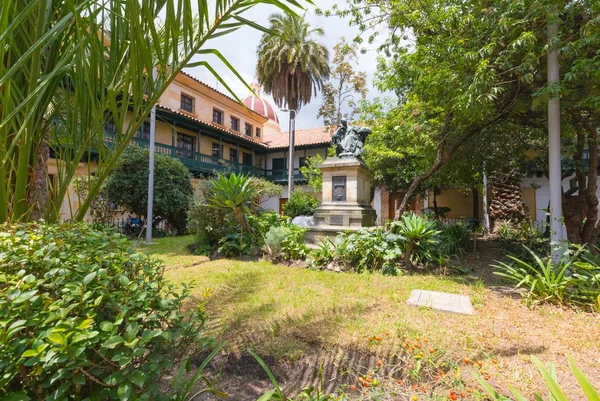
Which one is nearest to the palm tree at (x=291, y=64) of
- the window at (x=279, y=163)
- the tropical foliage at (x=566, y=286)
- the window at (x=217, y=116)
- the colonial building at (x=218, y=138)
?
the colonial building at (x=218, y=138)

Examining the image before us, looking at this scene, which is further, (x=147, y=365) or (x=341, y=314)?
(x=341, y=314)

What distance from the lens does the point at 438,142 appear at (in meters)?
6.61

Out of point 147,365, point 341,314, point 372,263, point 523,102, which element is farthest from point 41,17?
point 523,102

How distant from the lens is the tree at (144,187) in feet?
35.9

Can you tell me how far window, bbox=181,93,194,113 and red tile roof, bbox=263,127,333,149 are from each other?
21.0ft

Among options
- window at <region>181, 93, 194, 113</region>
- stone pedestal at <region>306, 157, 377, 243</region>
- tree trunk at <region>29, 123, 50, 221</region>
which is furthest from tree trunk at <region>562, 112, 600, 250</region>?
window at <region>181, 93, 194, 113</region>

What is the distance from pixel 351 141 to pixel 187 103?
14.9 metres

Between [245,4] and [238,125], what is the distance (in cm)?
2257

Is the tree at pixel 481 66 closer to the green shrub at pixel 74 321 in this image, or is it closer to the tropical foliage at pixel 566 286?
the tropical foliage at pixel 566 286

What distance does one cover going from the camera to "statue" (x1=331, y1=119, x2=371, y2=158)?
7941mm

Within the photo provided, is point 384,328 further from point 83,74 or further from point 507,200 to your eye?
point 507,200

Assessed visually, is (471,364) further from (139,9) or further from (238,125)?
(238,125)

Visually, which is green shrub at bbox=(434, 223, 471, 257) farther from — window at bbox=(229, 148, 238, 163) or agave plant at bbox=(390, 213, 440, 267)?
window at bbox=(229, 148, 238, 163)

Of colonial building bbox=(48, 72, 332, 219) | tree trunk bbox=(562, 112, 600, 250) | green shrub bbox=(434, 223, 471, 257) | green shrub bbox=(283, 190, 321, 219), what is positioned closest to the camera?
tree trunk bbox=(562, 112, 600, 250)
